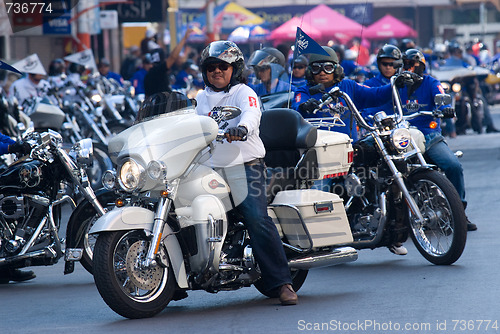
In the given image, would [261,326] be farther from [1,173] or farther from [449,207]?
[1,173]

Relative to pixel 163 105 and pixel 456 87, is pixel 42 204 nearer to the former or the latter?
pixel 163 105

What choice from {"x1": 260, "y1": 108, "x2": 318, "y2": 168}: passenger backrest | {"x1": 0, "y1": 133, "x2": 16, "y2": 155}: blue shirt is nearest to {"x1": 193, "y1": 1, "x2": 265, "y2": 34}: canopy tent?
{"x1": 0, "y1": 133, "x2": 16, "y2": 155}: blue shirt

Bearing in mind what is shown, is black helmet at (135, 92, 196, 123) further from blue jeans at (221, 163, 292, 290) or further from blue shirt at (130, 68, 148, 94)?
blue shirt at (130, 68, 148, 94)

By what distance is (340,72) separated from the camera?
9.15m

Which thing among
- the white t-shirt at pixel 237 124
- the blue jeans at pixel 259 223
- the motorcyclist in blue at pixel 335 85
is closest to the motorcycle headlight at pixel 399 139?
the motorcyclist in blue at pixel 335 85

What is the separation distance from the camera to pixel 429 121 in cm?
1038

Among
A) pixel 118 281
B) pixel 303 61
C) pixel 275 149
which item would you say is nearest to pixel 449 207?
pixel 275 149

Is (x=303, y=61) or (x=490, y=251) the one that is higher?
(x=303, y=61)

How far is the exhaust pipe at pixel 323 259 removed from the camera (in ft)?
23.3

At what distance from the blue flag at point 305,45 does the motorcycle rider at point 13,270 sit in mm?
2366

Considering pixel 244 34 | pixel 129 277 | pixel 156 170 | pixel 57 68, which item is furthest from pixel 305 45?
pixel 57 68

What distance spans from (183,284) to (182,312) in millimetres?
406

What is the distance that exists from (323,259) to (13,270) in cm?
299

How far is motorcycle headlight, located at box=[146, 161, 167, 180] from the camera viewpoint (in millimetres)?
6449
